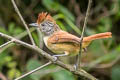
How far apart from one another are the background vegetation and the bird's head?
4.14ft

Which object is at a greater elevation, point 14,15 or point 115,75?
point 14,15

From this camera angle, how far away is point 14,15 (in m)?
5.38

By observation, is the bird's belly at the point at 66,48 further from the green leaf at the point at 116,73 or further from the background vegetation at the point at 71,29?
the green leaf at the point at 116,73

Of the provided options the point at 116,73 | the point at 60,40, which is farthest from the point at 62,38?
the point at 116,73

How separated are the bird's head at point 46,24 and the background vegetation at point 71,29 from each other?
1.26 metres

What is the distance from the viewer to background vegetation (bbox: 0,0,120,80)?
4.94 metres

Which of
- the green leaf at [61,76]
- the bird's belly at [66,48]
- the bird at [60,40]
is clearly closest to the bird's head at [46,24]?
the bird at [60,40]

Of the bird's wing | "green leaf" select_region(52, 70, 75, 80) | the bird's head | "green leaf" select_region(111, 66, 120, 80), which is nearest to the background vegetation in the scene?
"green leaf" select_region(111, 66, 120, 80)

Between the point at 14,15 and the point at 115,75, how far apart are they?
1755mm

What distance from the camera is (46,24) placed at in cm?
334

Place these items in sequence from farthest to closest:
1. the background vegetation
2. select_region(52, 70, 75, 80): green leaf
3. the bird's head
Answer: the background vegetation → select_region(52, 70, 75, 80): green leaf → the bird's head

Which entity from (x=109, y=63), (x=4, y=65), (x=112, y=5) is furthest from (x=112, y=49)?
(x=4, y=65)

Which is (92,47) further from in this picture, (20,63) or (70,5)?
(20,63)

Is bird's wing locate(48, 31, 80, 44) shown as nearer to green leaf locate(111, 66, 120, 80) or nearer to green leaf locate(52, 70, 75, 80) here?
green leaf locate(52, 70, 75, 80)
